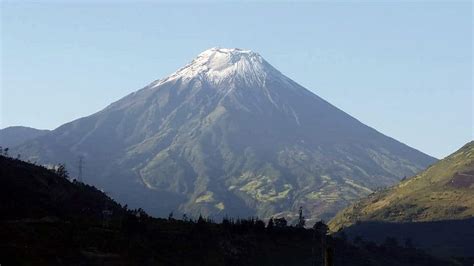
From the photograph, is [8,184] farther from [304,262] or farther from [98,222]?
[304,262]

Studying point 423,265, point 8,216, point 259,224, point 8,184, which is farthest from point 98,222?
point 423,265

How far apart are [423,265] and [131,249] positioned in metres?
94.3

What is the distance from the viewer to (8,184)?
512ft

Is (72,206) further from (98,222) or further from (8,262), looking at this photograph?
(8,262)

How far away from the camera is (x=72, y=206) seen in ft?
545

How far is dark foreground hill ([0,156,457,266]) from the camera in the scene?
117m

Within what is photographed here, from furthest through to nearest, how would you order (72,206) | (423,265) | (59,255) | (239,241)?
(423,265)
(72,206)
(239,241)
(59,255)

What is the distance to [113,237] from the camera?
420 feet

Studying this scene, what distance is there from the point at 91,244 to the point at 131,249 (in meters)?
6.67

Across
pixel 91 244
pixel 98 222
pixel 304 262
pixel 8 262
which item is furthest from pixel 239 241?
pixel 8 262

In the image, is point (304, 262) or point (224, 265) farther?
point (304, 262)

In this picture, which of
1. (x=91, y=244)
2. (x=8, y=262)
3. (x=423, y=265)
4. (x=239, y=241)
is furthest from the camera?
(x=423, y=265)

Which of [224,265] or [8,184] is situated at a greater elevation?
[8,184]

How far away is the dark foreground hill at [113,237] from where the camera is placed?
117 meters
